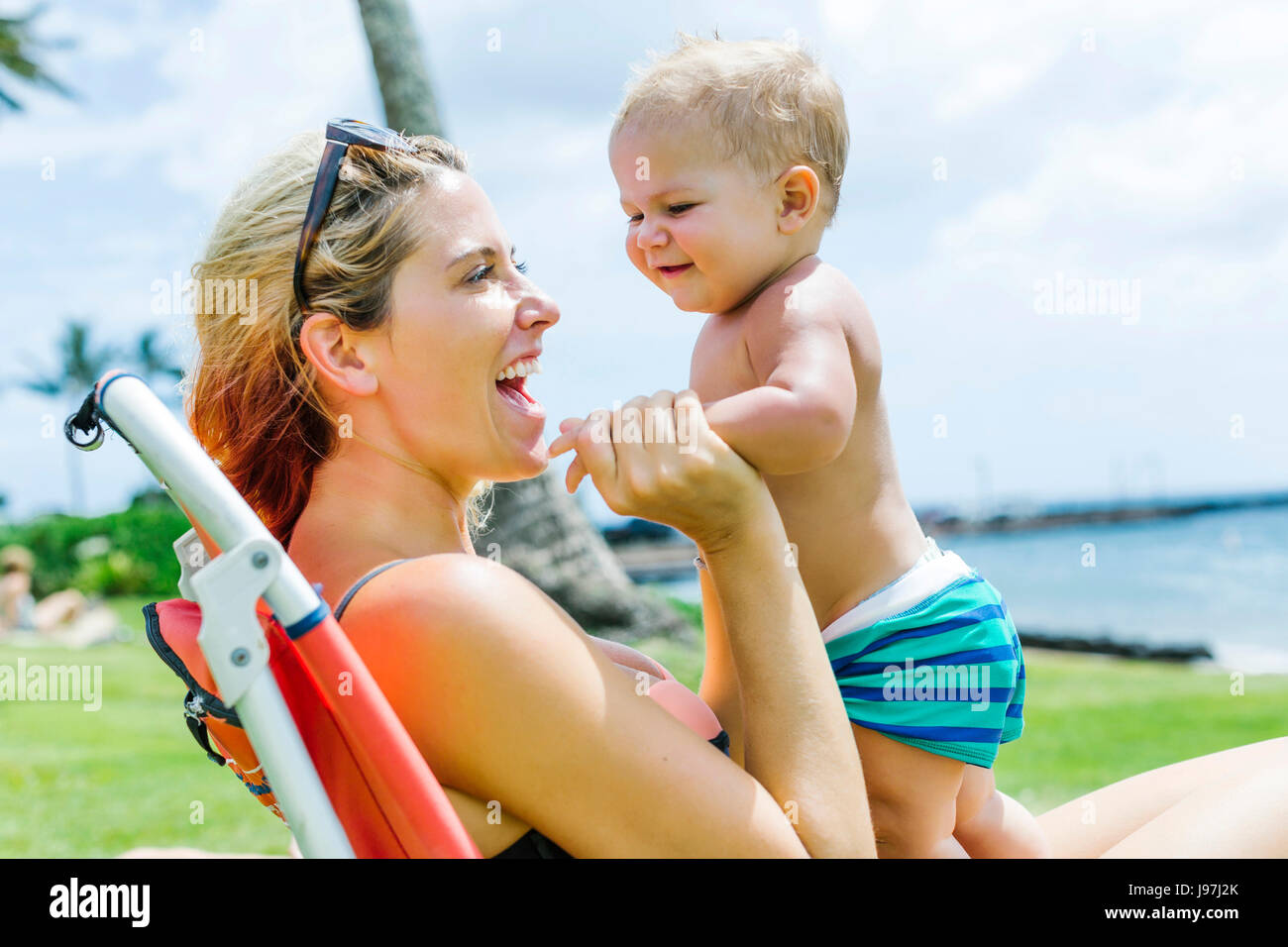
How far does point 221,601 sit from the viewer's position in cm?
159

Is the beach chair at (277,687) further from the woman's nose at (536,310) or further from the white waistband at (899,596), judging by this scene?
the white waistband at (899,596)

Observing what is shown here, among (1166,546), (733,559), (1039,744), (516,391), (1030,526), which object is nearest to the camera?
(733,559)

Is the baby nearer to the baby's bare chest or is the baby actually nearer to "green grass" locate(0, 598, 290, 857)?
the baby's bare chest

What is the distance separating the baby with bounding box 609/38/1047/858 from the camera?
216 cm

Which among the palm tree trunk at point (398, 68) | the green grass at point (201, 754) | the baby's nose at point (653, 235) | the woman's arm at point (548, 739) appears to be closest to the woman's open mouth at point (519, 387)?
the baby's nose at point (653, 235)

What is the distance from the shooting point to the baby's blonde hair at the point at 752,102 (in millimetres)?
2262

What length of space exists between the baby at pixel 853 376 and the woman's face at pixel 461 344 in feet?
1.33

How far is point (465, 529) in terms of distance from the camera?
231 cm

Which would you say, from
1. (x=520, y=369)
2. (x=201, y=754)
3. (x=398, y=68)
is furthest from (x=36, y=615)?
(x=520, y=369)

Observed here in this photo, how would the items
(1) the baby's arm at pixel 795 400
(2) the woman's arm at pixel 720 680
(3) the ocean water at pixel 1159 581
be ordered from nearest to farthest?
1. (1) the baby's arm at pixel 795 400
2. (2) the woman's arm at pixel 720 680
3. (3) the ocean water at pixel 1159 581
